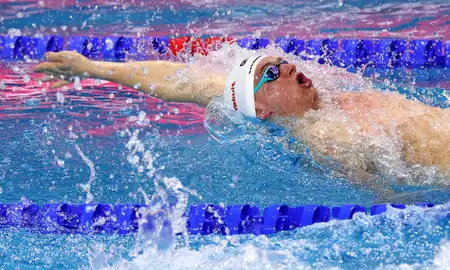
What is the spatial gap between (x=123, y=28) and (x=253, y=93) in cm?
249

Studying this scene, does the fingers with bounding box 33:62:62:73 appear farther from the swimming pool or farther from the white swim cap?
the white swim cap

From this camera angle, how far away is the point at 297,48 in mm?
4188

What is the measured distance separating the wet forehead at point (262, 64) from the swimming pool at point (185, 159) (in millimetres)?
201

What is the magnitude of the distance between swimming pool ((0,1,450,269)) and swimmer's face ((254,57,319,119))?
104mm

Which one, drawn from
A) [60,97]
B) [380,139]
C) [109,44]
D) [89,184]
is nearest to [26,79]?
[60,97]

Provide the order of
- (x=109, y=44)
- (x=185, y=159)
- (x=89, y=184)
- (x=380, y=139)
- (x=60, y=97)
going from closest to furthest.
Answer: (x=380, y=139)
(x=89, y=184)
(x=185, y=159)
(x=60, y=97)
(x=109, y=44)

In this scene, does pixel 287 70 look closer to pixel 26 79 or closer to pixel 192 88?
pixel 192 88

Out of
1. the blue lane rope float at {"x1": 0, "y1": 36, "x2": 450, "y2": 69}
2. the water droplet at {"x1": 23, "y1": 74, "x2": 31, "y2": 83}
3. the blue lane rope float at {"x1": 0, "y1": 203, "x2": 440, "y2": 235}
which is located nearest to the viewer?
the blue lane rope float at {"x1": 0, "y1": 203, "x2": 440, "y2": 235}

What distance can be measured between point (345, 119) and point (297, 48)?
1.68m

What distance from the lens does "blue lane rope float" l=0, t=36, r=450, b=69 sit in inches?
161

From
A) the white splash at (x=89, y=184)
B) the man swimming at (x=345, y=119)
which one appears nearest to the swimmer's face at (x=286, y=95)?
the man swimming at (x=345, y=119)

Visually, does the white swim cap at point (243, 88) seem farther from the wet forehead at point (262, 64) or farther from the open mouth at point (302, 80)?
the open mouth at point (302, 80)

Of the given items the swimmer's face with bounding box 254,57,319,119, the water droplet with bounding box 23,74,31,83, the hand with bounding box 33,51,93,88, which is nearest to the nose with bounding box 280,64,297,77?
the swimmer's face with bounding box 254,57,319,119

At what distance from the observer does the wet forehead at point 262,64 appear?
8.66ft
